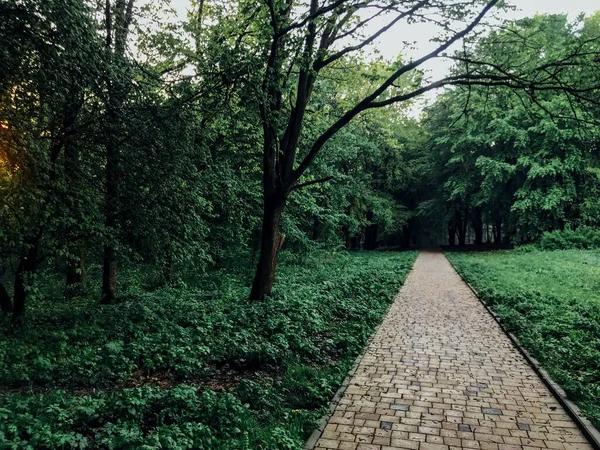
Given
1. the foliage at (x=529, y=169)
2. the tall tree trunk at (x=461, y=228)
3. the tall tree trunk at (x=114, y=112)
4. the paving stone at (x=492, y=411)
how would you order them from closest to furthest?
the paving stone at (x=492, y=411) < the tall tree trunk at (x=114, y=112) < the foliage at (x=529, y=169) < the tall tree trunk at (x=461, y=228)

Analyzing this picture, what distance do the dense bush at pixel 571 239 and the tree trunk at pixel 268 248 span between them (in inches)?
939

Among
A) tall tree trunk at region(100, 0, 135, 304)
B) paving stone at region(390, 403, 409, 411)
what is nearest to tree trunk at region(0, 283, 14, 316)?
tall tree trunk at region(100, 0, 135, 304)

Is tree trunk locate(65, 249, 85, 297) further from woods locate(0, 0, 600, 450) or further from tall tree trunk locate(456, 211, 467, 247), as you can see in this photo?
tall tree trunk locate(456, 211, 467, 247)

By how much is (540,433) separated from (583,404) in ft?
3.33

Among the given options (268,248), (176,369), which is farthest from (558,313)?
(176,369)

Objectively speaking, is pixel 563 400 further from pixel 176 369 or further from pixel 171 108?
pixel 171 108

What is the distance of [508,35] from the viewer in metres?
9.53

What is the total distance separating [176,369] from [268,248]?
5.18 meters

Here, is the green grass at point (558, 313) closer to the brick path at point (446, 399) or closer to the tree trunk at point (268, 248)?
the brick path at point (446, 399)

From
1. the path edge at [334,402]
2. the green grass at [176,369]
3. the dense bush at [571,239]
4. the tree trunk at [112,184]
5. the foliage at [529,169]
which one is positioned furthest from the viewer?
the foliage at [529,169]

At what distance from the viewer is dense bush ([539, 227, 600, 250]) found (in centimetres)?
2709

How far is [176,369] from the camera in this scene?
5.88 m

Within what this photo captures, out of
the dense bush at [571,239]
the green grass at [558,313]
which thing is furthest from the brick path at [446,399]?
the dense bush at [571,239]

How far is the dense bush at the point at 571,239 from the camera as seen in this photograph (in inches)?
1067
